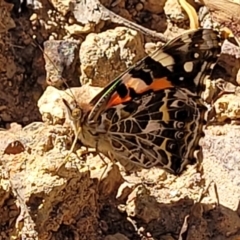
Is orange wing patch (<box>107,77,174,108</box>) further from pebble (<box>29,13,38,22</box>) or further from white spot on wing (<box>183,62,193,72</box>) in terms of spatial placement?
pebble (<box>29,13,38,22</box>)

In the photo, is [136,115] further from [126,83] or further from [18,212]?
[18,212]

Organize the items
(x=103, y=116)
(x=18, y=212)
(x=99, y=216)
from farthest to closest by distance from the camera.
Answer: (x=103, y=116), (x=99, y=216), (x=18, y=212)

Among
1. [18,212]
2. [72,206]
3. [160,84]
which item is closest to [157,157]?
[160,84]

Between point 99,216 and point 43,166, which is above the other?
point 43,166

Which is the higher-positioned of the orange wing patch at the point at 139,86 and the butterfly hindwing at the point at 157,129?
the orange wing patch at the point at 139,86

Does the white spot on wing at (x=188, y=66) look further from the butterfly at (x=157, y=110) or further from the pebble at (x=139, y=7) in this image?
the pebble at (x=139, y=7)

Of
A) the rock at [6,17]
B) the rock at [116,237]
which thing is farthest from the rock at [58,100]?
the rock at [116,237]

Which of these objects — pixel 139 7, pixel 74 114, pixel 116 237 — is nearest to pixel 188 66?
pixel 74 114
